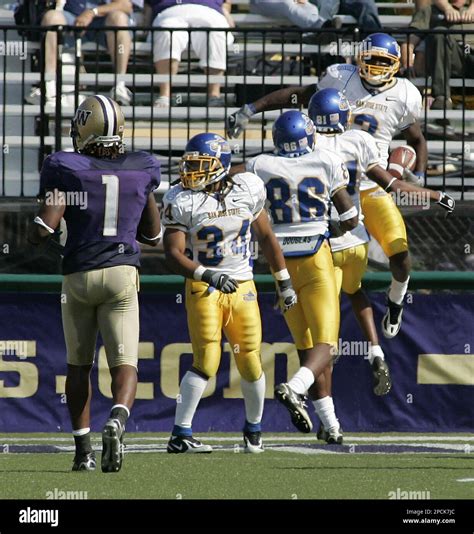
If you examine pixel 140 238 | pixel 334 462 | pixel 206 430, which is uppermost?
pixel 140 238

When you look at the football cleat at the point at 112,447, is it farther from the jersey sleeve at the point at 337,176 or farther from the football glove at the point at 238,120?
the football glove at the point at 238,120

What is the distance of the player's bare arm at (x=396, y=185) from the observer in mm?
10742

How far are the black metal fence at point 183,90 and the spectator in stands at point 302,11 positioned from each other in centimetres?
18

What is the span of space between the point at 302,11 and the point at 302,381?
5793 millimetres

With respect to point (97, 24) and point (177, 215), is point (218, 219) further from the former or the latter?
point (97, 24)

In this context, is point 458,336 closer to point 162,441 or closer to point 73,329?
point 162,441

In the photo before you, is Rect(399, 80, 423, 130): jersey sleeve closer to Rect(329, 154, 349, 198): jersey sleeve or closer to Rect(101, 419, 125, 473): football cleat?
Rect(329, 154, 349, 198): jersey sleeve

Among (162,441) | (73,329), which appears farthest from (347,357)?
(73,329)

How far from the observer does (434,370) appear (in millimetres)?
11258

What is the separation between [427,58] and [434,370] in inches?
121

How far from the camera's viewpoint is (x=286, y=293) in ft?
31.0

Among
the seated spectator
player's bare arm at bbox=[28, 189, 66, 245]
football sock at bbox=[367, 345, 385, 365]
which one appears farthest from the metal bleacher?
player's bare arm at bbox=[28, 189, 66, 245]

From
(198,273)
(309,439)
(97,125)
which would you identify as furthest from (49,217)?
(309,439)
